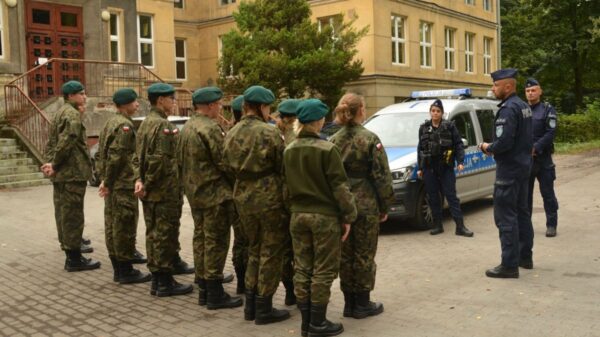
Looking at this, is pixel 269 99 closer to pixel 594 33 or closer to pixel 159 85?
pixel 159 85

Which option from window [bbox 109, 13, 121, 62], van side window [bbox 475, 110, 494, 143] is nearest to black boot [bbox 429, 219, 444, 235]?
van side window [bbox 475, 110, 494, 143]

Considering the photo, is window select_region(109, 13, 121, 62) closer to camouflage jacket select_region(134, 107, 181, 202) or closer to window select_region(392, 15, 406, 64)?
window select_region(392, 15, 406, 64)

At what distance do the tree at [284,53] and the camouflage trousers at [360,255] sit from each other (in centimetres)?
1481

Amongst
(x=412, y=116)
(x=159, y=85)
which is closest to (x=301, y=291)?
(x=159, y=85)

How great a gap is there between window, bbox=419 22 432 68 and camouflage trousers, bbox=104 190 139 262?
24.0 meters

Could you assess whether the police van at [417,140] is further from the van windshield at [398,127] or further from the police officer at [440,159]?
the police officer at [440,159]

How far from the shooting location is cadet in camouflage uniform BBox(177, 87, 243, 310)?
18.7ft

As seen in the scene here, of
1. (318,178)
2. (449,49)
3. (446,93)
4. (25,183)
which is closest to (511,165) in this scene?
(318,178)

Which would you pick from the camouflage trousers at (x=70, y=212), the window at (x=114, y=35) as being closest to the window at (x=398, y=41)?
the window at (x=114, y=35)

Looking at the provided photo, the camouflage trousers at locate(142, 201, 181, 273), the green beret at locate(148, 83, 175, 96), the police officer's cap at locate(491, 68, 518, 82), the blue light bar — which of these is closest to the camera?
the camouflage trousers at locate(142, 201, 181, 273)

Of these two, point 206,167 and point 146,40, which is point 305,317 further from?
point 146,40

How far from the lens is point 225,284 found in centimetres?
660

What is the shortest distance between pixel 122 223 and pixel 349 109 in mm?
2883

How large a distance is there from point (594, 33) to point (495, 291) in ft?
65.1
